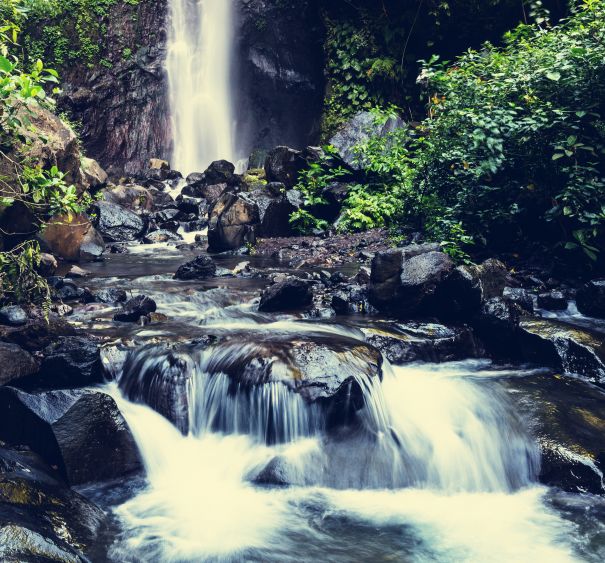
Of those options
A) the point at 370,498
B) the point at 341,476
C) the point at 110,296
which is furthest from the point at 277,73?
the point at 370,498

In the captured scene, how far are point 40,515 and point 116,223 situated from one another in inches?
448

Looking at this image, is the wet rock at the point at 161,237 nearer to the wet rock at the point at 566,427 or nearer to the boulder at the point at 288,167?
the boulder at the point at 288,167

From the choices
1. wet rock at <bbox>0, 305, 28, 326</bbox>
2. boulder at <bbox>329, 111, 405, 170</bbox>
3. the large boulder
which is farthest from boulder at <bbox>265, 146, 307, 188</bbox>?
wet rock at <bbox>0, 305, 28, 326</bbox>

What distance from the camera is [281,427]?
186 inches

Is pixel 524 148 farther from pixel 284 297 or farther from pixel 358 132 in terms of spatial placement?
pixel 358 132

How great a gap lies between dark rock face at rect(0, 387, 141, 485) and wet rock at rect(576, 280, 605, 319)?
5.51 m

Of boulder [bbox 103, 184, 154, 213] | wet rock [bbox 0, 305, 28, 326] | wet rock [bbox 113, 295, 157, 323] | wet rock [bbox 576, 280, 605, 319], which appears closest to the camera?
wet rock [bbox 0, 305, 28, 326]

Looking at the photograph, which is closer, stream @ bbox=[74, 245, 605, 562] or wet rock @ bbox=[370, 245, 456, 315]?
stream @ bbox=[74, 245, 605, 562]

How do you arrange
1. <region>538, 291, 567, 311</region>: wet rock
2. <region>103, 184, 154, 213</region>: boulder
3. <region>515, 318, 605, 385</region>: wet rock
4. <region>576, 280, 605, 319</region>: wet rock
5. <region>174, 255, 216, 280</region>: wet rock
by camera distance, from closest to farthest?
<region>515, 318, 605, 385</region>: wet rock, <region>576, 280, 605, 319</region>: wet rock, <region>538, 291, 567, 311</region>: wet rock, <region>174, 255, 216, 280</region>: wet rock, <region>103, 184, 154, 213</region>: boulder

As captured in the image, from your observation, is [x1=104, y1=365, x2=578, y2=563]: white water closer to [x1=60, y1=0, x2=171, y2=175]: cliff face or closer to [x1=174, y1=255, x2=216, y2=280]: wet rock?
[x1=174, y1=255, x2=216, y2=280]: wet rock

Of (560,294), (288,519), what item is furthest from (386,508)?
(560,294)

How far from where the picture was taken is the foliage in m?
6.30

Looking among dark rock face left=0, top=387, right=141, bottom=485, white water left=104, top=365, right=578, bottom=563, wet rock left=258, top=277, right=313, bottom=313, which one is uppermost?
wet rock left=258, top=277, right=313, bottom=313

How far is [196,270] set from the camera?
9.26 meters
